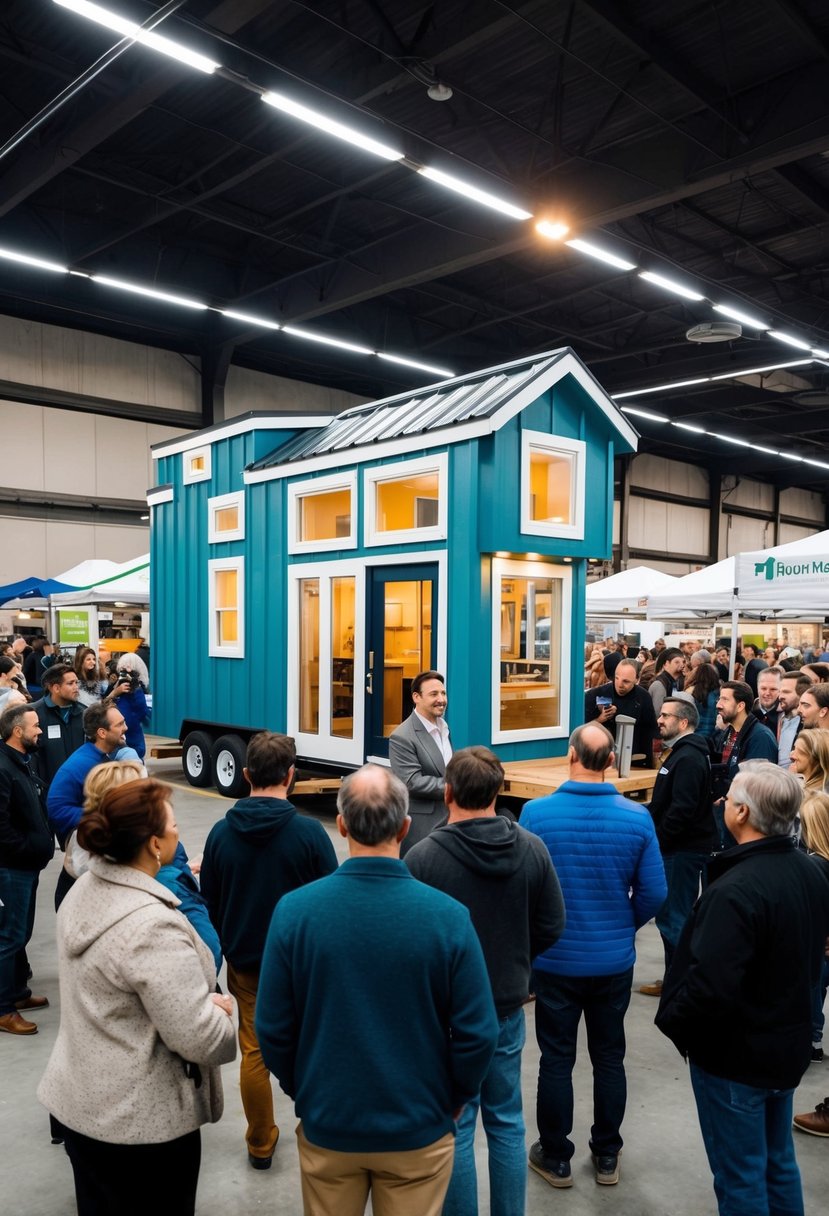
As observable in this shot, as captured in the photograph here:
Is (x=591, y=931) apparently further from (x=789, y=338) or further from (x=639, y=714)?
(x=789, y=338)

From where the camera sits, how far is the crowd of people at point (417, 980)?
200 centimetres

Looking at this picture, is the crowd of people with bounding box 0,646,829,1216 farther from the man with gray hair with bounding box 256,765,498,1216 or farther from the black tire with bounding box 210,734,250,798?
the black tire with bounding box 210,734,250,798

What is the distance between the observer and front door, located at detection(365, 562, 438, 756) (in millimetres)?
8117

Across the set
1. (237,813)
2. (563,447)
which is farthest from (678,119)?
(237,813)

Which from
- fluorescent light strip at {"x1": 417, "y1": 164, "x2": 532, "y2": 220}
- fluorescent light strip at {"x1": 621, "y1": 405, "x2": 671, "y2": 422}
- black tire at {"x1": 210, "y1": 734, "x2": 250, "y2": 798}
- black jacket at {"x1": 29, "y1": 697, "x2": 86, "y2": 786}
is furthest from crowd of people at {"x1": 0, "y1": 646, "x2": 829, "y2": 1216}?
fluorescent light strip at {"x1": 621, "y1": 405, "x2": 671, "y2": 422}

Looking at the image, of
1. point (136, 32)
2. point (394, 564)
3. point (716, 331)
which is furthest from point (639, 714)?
point (716, 331)

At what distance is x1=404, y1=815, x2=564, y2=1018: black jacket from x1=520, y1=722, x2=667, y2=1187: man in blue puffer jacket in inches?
18.1

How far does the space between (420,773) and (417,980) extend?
9.13 feet

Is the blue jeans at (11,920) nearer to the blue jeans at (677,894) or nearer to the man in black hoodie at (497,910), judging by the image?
the man in black hoodie at (497,910)

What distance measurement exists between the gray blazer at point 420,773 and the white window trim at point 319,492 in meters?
3.96

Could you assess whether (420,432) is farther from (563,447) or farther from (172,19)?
(172,19)

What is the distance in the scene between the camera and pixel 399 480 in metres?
8.17

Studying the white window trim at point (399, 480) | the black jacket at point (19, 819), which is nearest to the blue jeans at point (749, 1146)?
the black jacket at point (19, 819)

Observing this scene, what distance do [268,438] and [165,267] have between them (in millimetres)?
8120
